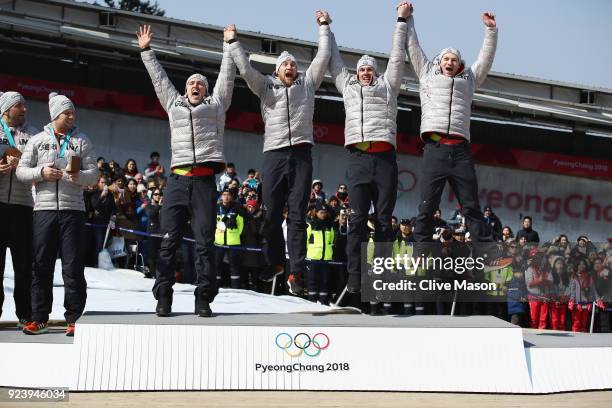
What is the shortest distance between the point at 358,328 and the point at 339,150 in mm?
16337

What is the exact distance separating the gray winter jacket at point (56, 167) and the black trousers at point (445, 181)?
3.21m

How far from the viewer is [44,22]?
Answer: 19359 millimetres

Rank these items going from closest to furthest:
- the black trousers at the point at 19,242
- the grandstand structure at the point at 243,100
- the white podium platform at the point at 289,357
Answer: the white podium platform at the point at 289,357
the black trousers at the point at 19,242
the grandstand structure at the point at 243,100

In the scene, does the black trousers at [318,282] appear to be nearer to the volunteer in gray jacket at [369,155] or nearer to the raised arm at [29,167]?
the volunteer in gray jacket at [369,155]

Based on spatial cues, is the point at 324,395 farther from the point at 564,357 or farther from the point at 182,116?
the point at 182,116

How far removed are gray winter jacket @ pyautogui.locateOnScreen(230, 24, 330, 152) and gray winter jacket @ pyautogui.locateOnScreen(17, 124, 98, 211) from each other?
1.82 m

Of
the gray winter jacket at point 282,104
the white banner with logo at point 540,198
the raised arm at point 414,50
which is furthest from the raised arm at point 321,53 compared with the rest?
the white banner with logo at point 540,198

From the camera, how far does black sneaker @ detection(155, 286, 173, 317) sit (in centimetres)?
961

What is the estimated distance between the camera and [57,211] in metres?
9.38

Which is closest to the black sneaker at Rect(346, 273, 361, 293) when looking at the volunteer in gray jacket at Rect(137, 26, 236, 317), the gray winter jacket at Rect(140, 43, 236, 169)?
the volunteer in gray jacket at Rect(137, 26, 236, 317)

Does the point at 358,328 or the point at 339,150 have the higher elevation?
the point at 339,150

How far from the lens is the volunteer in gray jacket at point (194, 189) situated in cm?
972

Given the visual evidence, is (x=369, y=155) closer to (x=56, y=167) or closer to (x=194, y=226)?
(x=194, y=226)

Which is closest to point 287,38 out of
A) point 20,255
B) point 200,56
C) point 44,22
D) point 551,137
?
point 200,56
